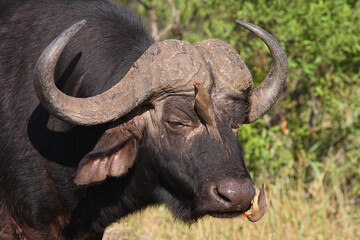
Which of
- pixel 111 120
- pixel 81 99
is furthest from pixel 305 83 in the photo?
pixel 81 99

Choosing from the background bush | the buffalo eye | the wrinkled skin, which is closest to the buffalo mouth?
the wrinkled skin

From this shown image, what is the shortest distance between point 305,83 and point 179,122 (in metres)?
3.88

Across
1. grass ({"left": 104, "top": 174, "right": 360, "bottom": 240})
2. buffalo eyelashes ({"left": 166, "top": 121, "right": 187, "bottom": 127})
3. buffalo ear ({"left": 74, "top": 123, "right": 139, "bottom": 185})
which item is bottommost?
grass ({"left": 104, "top": 174, "right": 360, "bottom": 240})

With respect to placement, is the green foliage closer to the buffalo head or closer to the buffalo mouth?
the buffalo head

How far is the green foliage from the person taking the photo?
6.64 m

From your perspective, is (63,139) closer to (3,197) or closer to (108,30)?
(3,197)

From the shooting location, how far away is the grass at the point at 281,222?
587cm

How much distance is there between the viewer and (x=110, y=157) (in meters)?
4.02

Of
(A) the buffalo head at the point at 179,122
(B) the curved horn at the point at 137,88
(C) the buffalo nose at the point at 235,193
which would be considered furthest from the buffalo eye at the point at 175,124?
(C) the buffalo nose at the point at 235,193

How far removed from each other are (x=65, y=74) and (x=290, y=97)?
4115mm

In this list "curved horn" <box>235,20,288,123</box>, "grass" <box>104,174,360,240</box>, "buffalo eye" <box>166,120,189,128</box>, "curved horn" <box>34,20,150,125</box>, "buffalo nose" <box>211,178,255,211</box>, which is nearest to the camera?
"curved horn" <box>34,20,150,125</box>

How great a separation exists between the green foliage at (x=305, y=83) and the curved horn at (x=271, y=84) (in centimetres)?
199

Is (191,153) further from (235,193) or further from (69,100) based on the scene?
(69,100)

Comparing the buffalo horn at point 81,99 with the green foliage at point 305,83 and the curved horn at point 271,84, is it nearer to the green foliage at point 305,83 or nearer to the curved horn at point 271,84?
the curved horn at point 271,84
